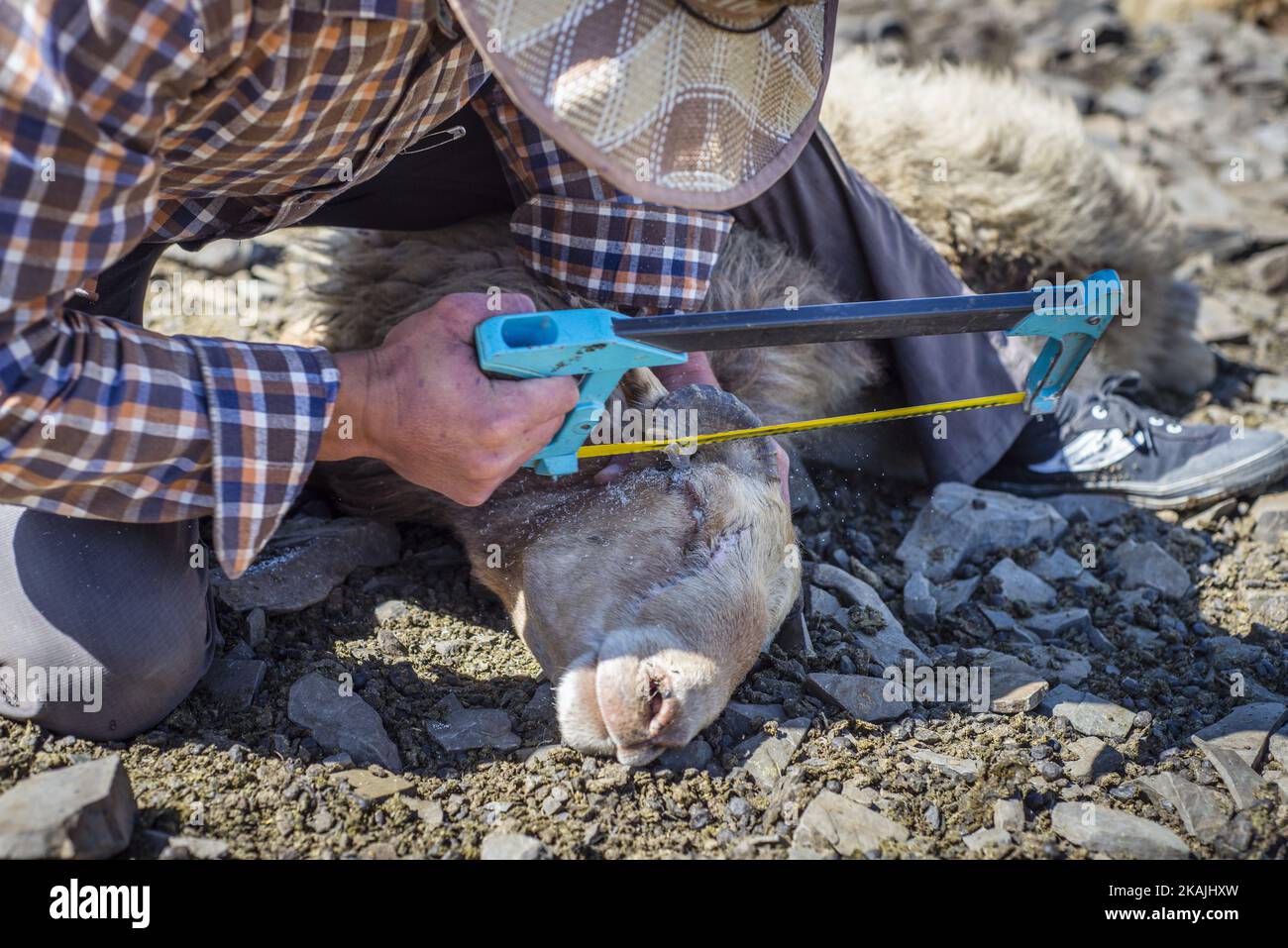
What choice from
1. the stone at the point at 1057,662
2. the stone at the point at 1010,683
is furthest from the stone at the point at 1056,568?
the stone at the point at 1010,683

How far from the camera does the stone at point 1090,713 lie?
2.52m

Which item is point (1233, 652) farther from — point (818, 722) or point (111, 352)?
point (111, 352)

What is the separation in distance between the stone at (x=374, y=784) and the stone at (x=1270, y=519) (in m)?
2.87

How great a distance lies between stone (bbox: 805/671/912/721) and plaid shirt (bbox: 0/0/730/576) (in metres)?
1.29

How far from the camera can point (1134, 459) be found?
3750 millimetres

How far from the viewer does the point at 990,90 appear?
4711mm

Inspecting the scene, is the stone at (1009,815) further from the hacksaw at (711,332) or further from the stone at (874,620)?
the hacksaw at (711,332)

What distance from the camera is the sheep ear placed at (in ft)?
8.31

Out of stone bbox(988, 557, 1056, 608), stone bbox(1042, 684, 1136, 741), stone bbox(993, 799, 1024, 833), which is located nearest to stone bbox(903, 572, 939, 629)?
stone bbox(988, 557, 1056, 608)

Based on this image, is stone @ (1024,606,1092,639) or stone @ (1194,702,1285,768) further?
stone @ (1024,606,1092,639)

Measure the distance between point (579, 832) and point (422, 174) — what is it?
1853 millimetres

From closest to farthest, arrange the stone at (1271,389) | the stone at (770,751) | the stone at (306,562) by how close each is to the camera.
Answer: the stone at (770,751) → the stone at (306,562) → the stone at (1271,389)

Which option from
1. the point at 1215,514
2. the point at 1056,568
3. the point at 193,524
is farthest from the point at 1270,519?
the point at 193,524

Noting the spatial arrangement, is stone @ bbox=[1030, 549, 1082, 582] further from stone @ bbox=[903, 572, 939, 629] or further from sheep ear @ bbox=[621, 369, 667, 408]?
sheep ear @ bbox=[621, 369, 667, 408]
